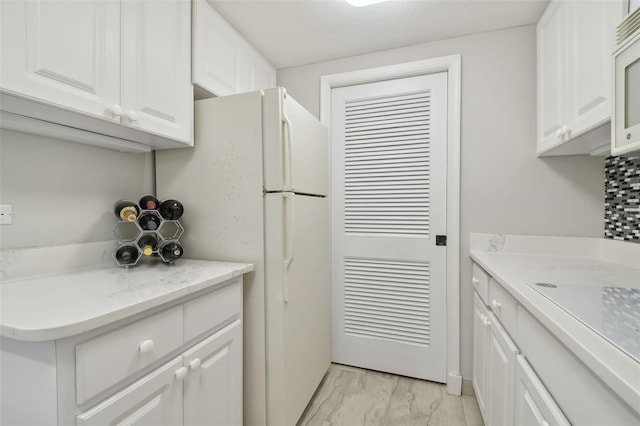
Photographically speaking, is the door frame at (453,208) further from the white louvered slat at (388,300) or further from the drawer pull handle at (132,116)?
the drawer pull handle at (132,116)

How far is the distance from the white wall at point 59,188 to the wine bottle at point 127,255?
0.18 meters

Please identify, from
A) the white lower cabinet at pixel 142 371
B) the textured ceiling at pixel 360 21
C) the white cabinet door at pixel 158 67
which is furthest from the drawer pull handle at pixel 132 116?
the textured ceiling at pixel 360 21

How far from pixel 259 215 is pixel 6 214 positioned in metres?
0.94

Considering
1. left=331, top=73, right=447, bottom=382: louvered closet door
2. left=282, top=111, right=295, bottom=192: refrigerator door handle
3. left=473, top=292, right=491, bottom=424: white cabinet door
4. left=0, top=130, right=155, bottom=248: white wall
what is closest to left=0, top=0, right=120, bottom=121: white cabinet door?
left=0, top=130, right=155, bottom=248: white wall

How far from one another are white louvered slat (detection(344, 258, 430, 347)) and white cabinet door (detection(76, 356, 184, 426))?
1390mm

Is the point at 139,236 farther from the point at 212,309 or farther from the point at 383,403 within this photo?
the point at 383,403

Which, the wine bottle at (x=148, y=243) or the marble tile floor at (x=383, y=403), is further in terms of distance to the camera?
the marble tile floor at (x=383, y=403)

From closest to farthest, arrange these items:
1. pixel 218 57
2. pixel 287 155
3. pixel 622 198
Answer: pixel 287 155 → pixel 622 198 → pixel 218 57

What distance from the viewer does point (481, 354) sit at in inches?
62.2

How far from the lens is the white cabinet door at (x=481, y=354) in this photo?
1.43m

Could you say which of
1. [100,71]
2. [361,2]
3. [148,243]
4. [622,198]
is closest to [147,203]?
[148,243]

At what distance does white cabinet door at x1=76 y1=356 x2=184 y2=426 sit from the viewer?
0.76 meters

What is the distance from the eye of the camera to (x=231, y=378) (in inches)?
49.7

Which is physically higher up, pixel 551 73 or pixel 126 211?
pixel 551 73
